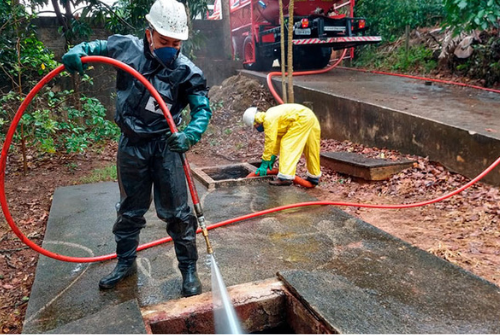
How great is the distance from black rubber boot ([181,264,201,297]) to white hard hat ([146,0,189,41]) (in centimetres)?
149

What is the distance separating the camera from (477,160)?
4.75 metres

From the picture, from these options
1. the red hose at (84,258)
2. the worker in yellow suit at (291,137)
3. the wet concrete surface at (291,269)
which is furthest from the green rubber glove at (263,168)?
the red hose at (84,258)

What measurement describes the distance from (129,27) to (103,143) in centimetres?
236

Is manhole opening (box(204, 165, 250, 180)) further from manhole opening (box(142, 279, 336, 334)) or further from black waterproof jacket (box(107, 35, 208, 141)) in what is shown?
manhole opening (box(142, 279, 336, 334))

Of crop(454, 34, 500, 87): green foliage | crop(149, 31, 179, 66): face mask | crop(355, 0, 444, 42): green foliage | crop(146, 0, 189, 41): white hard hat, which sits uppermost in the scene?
crop(355, 0, 444, 42): green foliage

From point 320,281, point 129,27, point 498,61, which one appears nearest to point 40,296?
point 320,281

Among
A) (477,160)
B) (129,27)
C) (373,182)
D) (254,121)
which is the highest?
(129,27)

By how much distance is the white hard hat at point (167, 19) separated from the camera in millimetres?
2477

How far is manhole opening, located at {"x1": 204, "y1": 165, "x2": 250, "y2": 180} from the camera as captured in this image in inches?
257

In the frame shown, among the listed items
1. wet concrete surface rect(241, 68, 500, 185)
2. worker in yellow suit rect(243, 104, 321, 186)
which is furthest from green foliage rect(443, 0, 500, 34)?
worker in yellow suit rect(243, 104, 321, 186)

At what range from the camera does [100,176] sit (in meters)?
6.38

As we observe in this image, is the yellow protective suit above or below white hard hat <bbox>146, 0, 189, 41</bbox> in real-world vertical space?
below

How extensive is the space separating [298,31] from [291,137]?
4536 mm

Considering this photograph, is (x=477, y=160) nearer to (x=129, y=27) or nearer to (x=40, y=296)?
(x=40, y=296)
